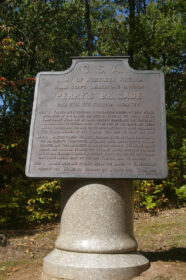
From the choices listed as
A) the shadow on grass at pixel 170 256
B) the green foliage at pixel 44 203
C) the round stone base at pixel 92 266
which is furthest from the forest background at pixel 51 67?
the round stone base at pixel 92 266

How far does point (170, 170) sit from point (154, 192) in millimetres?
1248

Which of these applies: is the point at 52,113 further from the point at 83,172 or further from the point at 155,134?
the point at 155,134

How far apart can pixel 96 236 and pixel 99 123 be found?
1.59 metres

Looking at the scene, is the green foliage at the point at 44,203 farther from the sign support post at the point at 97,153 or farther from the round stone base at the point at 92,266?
the round stone base at the point at 92,266

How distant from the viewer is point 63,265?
3744mm

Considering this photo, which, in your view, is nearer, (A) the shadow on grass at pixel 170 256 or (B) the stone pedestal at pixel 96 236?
(B) the stone pedestal at pixel 96 236

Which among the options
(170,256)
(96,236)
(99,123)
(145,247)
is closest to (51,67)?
(145,247)

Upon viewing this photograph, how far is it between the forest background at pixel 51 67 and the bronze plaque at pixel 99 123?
3.53m

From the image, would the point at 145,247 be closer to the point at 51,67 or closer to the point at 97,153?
the point at 97,153

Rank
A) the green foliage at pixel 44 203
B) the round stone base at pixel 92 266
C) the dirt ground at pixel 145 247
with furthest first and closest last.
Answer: the green foliage at pixel 44 203 → the dirt ground at pixel 145 247 → the round stone base at pixel 92 266

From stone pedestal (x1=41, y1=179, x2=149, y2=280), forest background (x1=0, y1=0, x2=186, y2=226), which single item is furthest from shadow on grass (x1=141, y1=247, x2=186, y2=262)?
forest background (x1=0, y1=0, x2=186, y2=226)

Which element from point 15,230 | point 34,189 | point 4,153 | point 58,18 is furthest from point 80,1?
point 15,230

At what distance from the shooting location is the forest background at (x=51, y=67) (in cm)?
960

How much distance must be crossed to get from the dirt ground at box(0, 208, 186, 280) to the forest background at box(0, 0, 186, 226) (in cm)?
67
